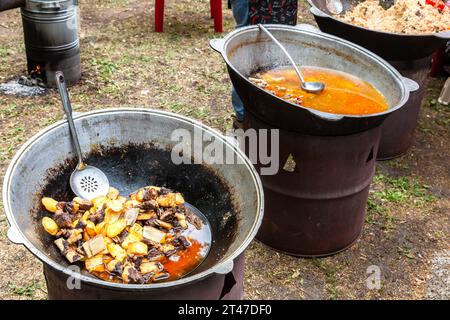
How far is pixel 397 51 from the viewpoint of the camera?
4.68m

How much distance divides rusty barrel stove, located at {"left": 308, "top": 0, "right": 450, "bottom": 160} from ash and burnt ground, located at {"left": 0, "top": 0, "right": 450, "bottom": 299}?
27cm

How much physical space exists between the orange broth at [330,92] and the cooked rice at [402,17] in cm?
97

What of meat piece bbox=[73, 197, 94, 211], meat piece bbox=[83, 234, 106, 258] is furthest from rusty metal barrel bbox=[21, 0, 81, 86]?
meat piece bbox=[83, 234, 106, 258]

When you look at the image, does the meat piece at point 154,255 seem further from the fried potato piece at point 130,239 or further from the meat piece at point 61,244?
the meat piece at point 61,244

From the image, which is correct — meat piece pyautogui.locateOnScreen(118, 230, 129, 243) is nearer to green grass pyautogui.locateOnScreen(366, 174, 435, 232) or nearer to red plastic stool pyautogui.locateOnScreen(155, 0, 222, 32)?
green grass pyautogui.locateOnScreen(366, 174, 435, 232)

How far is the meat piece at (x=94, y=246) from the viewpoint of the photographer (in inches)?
105

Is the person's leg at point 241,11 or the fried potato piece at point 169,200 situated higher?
the person's leg at point 241,11

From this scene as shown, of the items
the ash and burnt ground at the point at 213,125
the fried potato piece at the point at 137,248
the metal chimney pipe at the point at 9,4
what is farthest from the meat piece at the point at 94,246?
the metal chimney pipe at the point at 9,4

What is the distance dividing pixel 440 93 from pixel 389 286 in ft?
11.3

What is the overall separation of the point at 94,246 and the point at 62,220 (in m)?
0.24

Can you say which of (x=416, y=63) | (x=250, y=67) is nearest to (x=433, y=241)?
(x=416, y=63)

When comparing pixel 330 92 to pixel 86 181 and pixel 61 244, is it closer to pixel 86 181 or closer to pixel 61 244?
pixel 86 181

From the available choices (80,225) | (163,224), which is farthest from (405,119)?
(80,225)
